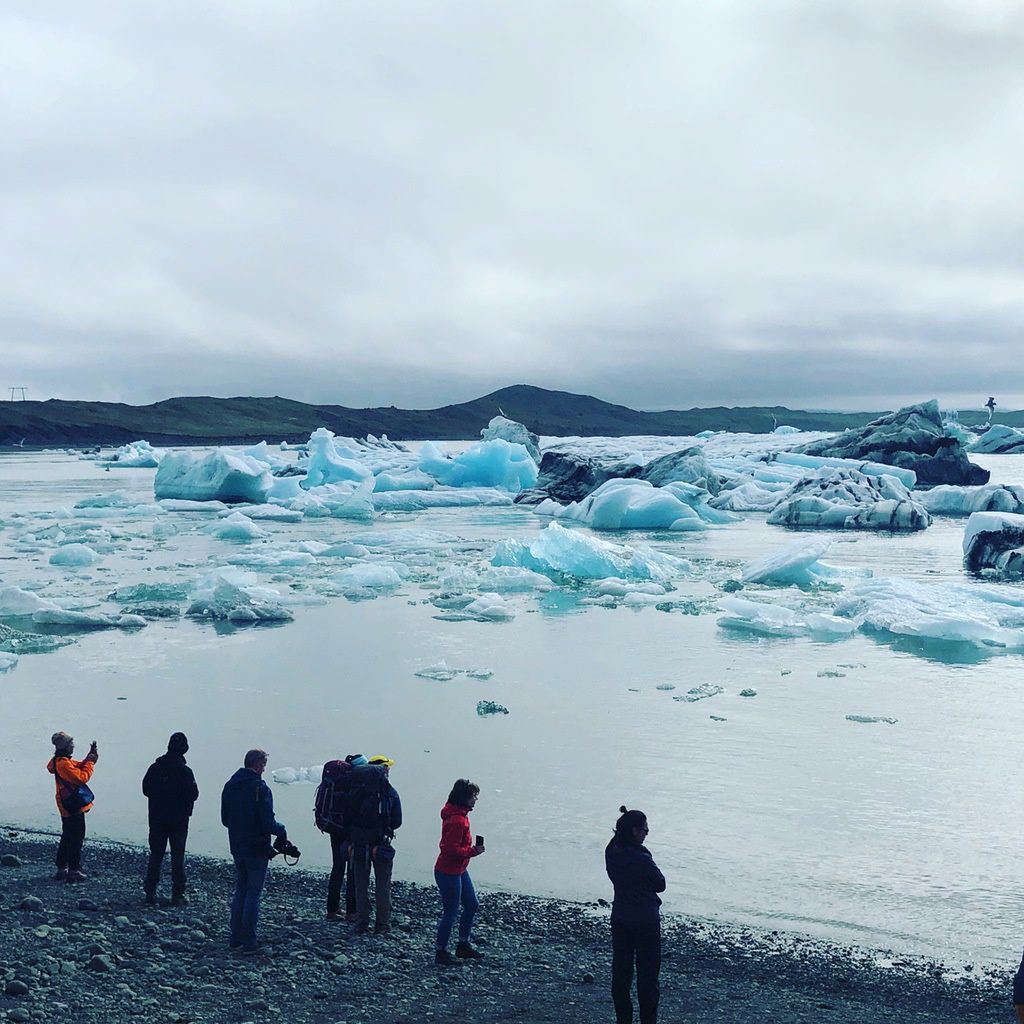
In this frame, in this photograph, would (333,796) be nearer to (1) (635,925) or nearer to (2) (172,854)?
(2) (172,854)

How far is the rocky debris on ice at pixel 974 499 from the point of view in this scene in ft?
79.5

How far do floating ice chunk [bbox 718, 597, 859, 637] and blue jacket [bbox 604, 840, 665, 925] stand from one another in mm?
8760

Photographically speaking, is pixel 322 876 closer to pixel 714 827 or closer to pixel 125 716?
pixel 714 827

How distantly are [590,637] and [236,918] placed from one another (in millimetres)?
7778

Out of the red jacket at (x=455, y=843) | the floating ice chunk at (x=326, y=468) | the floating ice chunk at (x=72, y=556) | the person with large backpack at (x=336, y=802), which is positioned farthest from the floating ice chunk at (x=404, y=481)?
the red jacket at (x=455, y=843)

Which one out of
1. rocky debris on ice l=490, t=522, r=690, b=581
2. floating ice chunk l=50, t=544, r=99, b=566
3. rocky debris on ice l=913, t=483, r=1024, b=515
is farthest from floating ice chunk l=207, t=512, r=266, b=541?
rocky debris on ice l=913, t=483, r=1024, b=515

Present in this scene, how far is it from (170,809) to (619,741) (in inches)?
150

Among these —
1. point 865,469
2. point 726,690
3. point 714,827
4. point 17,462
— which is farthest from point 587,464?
point 17,462

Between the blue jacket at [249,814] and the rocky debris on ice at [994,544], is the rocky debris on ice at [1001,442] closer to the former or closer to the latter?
the rocky debris on ice at [994,544]

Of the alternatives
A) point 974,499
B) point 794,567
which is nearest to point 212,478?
point 794,567

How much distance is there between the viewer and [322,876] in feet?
18.3

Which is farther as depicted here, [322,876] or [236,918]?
[322,876]

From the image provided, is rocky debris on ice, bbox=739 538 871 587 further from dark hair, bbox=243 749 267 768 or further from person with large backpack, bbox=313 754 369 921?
dark hair, bbox=243 749 267 768

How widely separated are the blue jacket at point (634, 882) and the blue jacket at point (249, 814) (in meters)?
1.41
